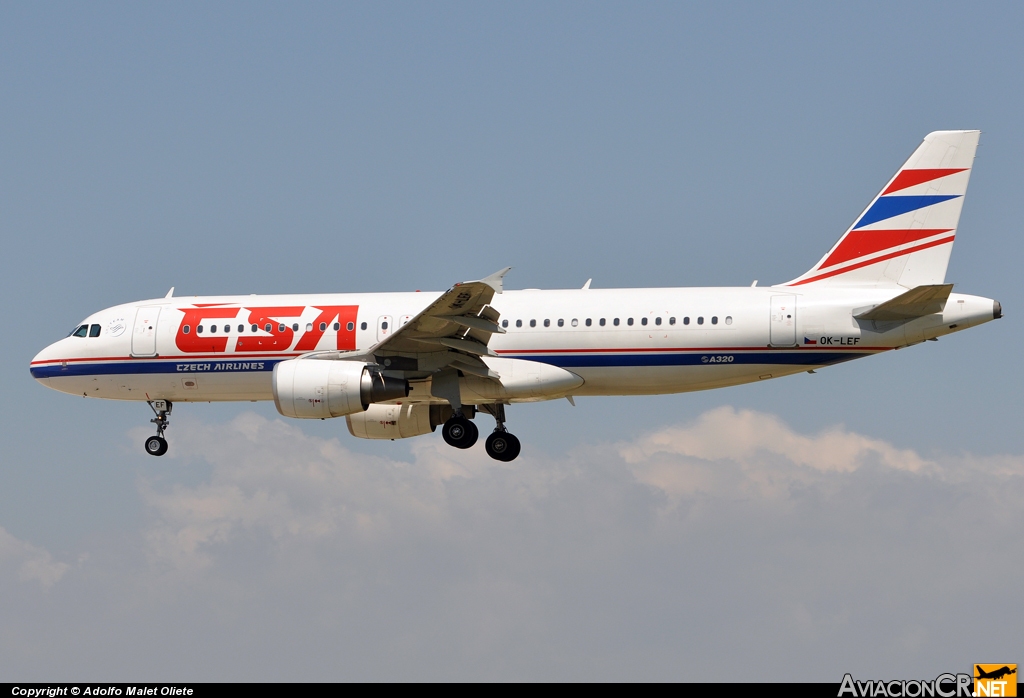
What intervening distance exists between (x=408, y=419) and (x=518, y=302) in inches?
210

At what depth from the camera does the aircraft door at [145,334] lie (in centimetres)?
3838

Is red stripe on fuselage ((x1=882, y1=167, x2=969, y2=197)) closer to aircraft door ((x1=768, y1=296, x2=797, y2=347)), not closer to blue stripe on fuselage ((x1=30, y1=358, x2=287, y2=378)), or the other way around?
aircraft door ((x1=768, y1=296, x2=797, y2=347))

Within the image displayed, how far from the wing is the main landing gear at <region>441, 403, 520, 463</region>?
5.83 feet

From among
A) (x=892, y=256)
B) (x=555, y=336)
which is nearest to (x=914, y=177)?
(x=892, y=256)

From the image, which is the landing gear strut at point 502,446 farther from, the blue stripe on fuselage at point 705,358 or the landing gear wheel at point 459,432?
the blue stripe on fuselage at point 705,358

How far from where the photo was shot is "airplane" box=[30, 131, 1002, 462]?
3462cm

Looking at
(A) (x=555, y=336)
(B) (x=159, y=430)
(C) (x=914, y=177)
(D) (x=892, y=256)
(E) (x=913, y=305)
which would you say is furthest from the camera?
(B) (x=159, y=430)

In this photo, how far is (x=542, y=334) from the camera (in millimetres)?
36156

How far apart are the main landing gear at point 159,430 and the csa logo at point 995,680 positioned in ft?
71.4

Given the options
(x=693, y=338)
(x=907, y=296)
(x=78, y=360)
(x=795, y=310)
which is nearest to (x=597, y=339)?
(x=693, y=338)

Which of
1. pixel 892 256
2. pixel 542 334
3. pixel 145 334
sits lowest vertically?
pixel 542 334

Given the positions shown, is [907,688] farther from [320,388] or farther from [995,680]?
[320,388]

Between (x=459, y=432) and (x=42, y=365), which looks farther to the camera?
(x=42, y=365)

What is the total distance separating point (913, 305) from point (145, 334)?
1946cm
